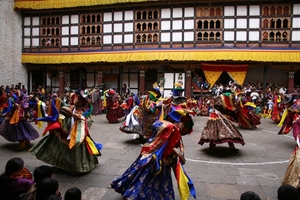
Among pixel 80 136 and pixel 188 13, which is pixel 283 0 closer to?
pixel 188 13

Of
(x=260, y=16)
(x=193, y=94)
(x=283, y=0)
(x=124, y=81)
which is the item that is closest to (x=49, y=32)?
(x=124, y=81)

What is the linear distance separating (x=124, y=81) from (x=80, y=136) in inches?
661

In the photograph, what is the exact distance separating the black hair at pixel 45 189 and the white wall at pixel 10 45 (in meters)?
20.5

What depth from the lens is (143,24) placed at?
19.8 meters

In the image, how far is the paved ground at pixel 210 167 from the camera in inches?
184

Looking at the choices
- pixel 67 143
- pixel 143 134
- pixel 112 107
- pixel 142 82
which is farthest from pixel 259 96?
pixel 67 143

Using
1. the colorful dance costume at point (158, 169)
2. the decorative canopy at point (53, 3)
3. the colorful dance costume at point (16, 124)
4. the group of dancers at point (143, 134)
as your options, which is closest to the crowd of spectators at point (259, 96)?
the group of dancers at point (143, 134)

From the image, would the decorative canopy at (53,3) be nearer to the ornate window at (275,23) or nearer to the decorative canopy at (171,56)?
the decorative canopy at (171,56)

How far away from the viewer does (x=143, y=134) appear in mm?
8281

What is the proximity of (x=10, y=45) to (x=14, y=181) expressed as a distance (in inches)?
822

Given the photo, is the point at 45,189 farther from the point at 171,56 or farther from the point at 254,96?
the point at 171,56

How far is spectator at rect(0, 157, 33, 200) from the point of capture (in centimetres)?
336

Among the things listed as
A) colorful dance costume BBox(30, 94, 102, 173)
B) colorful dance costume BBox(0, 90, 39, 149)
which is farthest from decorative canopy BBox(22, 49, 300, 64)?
colorful dance costume BBox(30, 94, 102, 173)

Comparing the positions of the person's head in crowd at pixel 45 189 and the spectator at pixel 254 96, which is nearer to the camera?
the person's head in crowd at pixel 45 189
